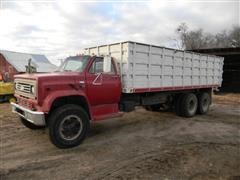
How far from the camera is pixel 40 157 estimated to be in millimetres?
5879

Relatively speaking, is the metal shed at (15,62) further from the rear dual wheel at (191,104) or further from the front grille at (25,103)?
the front grille at (25,103)

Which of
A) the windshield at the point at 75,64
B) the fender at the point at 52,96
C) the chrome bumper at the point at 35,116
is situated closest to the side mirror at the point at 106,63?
the windshield at the point at 75,64

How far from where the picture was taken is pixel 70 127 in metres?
6.44

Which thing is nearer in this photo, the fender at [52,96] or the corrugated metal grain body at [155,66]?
the fender at [52,96]

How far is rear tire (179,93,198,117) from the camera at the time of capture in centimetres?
1045

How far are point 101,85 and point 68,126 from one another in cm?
150

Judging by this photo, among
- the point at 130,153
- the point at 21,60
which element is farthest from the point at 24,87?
the point at 21,60

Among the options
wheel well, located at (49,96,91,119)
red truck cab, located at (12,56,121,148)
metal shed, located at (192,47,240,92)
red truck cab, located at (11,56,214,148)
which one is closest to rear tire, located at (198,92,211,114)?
red truck cab, located at (11,56,214,148)

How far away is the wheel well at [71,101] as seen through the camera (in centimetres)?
645

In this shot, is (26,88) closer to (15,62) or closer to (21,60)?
(15,62)

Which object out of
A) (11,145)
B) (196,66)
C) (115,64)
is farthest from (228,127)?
(11,145)

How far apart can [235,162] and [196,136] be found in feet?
6.94

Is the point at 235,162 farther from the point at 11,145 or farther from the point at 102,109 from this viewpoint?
the point at 11,145

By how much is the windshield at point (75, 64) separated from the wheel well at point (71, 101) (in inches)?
31.8
